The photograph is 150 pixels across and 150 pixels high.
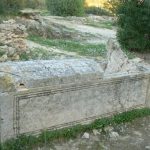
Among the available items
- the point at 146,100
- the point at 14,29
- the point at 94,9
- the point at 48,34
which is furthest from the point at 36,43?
the point at 94,9

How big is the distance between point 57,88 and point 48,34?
279 inches

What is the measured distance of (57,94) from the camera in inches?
204

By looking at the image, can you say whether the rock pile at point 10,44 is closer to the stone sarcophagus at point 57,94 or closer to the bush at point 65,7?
the stone sarcophagus at point 57,94

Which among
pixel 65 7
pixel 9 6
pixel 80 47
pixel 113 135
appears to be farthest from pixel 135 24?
pixel 65 7

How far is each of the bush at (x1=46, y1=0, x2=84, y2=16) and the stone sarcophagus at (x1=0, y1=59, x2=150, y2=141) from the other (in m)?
12.9

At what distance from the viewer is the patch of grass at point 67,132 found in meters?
4.87

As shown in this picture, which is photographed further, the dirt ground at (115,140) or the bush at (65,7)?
the bush at (65,7)

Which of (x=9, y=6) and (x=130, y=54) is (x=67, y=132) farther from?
(x=9, y=6)

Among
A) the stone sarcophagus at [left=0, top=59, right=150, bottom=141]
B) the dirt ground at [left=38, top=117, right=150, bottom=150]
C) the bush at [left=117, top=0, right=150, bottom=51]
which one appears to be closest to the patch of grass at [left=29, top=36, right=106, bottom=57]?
the bush at [left=117, top=0, right=150, bottom=51]

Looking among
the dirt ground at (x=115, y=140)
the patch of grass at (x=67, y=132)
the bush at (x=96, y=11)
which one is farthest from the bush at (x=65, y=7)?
the dirt ground at (x=115, y=140)

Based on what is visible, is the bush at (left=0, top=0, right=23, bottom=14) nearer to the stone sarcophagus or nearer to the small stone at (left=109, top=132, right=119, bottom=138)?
the stone sarcophagus

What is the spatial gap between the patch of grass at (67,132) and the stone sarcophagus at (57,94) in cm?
8

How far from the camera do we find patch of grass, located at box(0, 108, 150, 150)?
16.0 feet

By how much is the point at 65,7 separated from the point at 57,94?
1380cm
